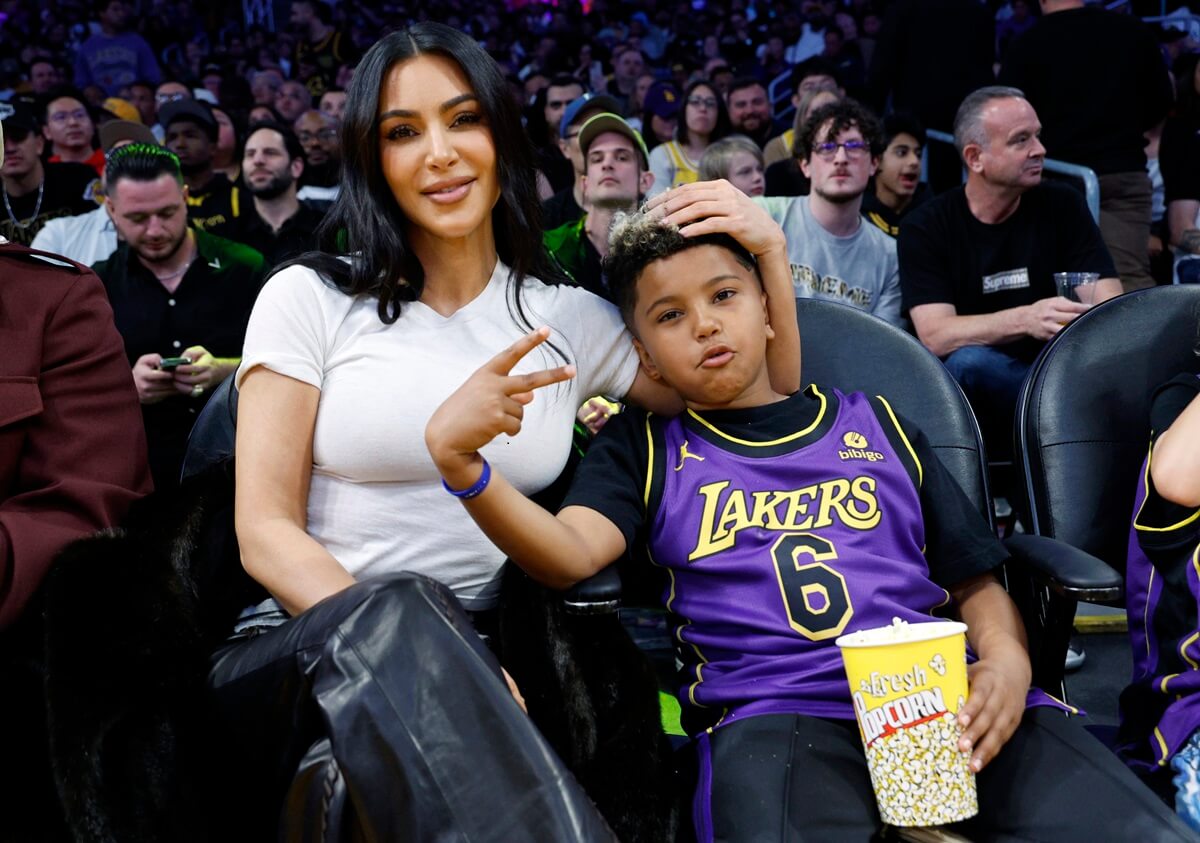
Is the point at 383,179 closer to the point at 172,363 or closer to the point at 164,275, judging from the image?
the point at 172,363

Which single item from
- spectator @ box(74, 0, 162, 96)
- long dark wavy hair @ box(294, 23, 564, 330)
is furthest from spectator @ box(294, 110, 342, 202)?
long dark wavy hair @ box(294, 23, 564, 330)

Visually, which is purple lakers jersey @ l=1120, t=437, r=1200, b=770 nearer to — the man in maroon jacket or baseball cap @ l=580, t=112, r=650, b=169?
the man in maroon jacket

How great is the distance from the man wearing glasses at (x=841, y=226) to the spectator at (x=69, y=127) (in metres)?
4.25

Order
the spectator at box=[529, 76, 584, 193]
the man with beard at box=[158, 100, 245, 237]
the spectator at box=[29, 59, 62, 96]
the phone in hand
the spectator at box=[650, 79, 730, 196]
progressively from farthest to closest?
the spectator at box=[29, 59, 62, 96], the spectator at box=[529, 76, 584, 193], the spectator at box=[650, 79, 730, 196], the man with beard at box=[158, 100, 245, 237], the phone in hand

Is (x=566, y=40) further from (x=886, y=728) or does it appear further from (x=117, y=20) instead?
(x=886, y=728)

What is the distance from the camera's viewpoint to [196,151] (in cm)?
602

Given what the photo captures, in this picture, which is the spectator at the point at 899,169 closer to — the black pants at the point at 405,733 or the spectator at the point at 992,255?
the spectator at the point at 992,255

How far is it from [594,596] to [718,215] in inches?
26.3

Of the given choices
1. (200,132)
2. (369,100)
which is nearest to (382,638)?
(369,100)

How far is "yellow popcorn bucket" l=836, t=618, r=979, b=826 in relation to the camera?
1422 millimetres

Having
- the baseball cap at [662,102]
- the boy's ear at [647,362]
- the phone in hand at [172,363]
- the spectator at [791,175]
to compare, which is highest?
the baseball cap at [662,102]

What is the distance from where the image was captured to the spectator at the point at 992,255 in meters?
3.52

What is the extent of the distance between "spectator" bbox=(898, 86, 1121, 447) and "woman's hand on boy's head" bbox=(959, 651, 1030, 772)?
74.2 inches

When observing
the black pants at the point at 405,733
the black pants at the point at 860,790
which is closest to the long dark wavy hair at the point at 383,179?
the black pants at the point at 405,733
